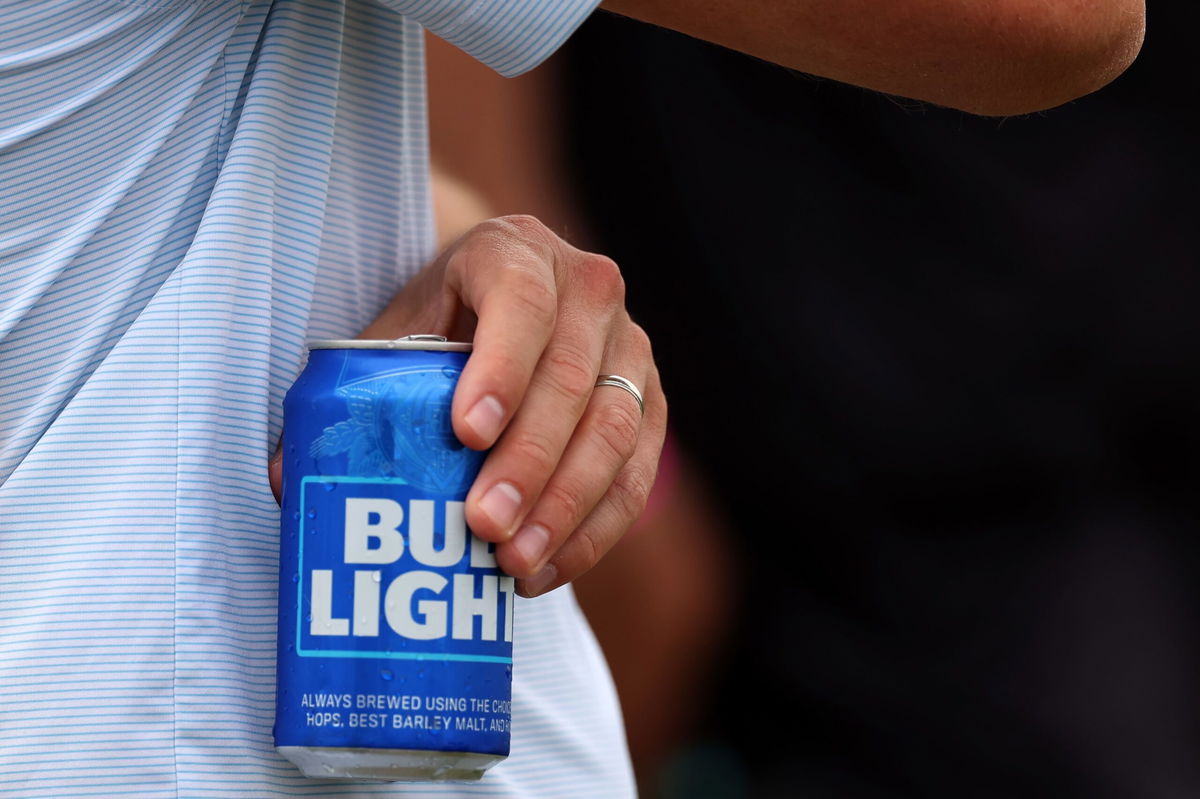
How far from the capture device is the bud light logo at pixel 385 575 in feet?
2.67

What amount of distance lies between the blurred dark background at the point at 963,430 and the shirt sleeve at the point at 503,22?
1.77m

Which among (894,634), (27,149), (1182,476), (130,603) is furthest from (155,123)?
(1182,476)

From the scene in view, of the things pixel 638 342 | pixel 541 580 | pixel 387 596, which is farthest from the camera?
pixel 638 342

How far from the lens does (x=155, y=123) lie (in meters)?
0.91

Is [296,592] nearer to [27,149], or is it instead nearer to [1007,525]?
[27,149]

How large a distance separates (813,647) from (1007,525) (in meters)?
0.45

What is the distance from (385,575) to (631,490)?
0.22 meters

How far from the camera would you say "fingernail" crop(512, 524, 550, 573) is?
2.76 feet

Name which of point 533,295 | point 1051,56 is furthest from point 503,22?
point 1051,56

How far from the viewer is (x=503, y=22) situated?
2.81 feet

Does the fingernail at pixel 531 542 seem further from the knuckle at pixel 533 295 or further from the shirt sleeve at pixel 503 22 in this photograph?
the shirt sleeve at pixel 503 22

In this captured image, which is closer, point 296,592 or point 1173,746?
point 296,592

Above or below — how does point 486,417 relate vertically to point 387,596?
above

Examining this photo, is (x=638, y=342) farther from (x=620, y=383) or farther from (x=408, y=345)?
(x=408, y=345)
